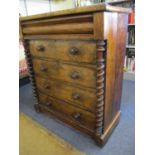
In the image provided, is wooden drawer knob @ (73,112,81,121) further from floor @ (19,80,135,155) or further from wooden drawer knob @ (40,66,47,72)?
wooden drawer knob @ (40,66,47,72)

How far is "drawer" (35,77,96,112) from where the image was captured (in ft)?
3.75

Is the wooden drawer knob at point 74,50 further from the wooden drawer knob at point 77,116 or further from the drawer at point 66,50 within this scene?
the wooden drawer knob at point 77,116

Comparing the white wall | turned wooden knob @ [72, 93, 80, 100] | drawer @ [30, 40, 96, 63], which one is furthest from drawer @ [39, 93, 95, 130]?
the white wall

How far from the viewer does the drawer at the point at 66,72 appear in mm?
1071

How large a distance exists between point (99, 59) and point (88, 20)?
240 mm

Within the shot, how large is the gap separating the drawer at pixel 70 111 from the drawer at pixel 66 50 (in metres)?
0.44

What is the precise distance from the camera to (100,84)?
101 cm

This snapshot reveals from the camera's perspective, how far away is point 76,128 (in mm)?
1397

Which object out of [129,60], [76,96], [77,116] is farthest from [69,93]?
[129,60]

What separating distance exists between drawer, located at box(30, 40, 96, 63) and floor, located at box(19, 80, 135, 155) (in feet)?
2.26

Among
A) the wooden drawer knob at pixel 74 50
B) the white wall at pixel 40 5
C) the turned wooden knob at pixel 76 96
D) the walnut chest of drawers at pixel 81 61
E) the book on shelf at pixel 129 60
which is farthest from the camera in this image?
the white wall at pixel 40 5

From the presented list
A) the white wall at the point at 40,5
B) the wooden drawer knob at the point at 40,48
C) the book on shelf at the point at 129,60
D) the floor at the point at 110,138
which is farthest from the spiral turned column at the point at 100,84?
the white wall at the point at 40,5
